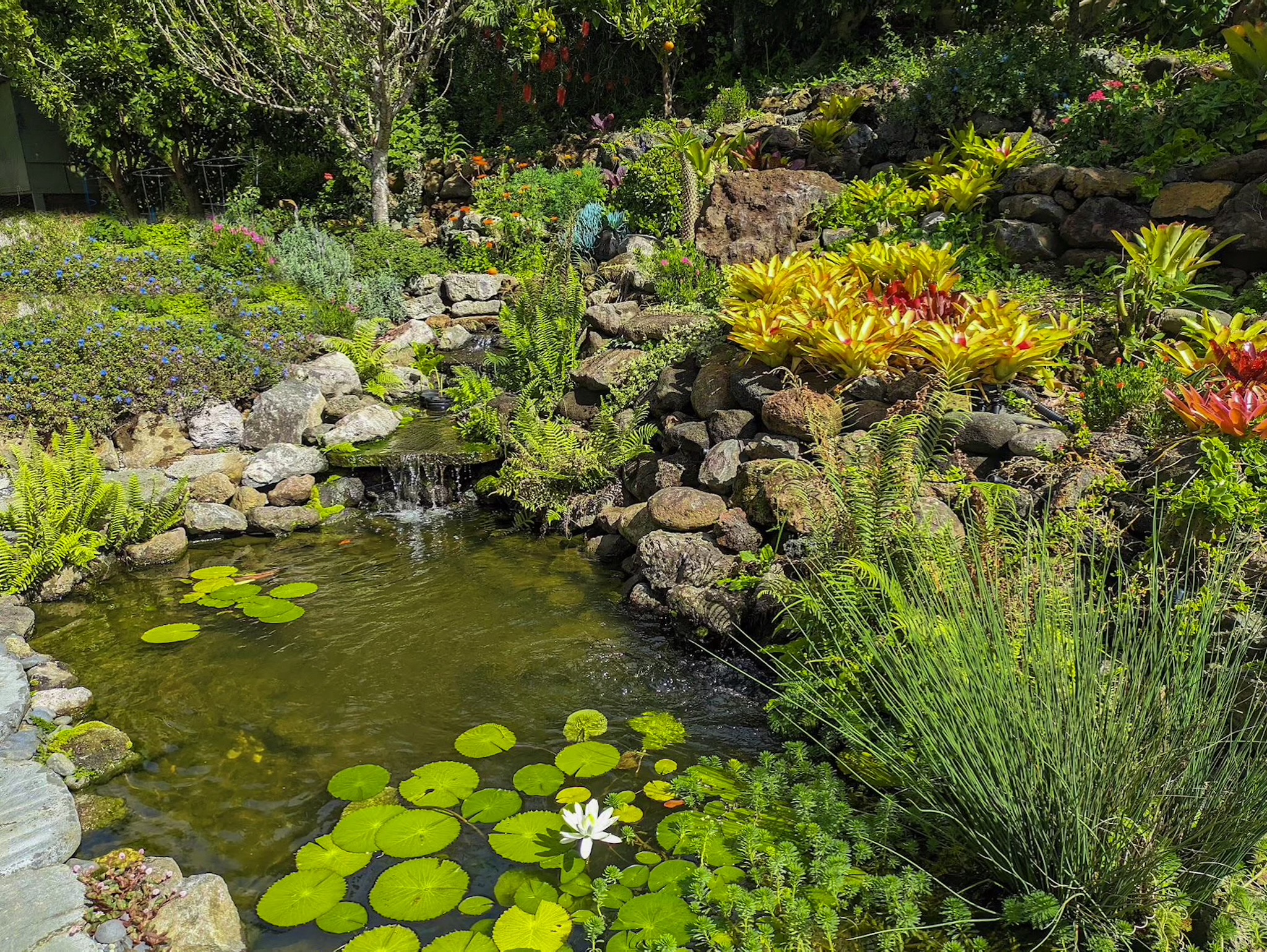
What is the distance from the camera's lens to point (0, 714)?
372 cm

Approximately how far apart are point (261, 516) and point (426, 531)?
47.0 inches

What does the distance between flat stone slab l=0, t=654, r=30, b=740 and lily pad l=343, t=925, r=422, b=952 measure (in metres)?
2.00

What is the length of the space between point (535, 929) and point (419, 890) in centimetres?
46

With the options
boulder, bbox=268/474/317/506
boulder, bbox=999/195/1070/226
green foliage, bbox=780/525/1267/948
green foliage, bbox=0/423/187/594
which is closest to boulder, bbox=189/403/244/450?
boulder, bbox=268/474/317/506

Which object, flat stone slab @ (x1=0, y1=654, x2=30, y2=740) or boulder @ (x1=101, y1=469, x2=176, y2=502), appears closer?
flat stone slab @ (x1=0, y1=654, x2=30, y2=740)

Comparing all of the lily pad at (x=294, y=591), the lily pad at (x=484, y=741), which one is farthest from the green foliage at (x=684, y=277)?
the lily pad at (x=484, y=741)

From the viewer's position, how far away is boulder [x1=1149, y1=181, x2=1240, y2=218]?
6105 millimetres

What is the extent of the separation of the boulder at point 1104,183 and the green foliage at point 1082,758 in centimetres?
480

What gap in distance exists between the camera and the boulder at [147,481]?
5.97m

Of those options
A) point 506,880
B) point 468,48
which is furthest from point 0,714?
point 468,48

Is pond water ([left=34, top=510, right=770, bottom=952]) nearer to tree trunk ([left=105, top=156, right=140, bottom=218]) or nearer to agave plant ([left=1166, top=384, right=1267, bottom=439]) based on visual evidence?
agave plant ([left=1166, top=384, right=1267, bottom=439])

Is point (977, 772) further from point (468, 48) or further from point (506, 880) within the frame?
point (468, 48)

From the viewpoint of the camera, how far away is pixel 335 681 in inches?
174

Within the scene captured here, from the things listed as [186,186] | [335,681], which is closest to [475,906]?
[335,681]
